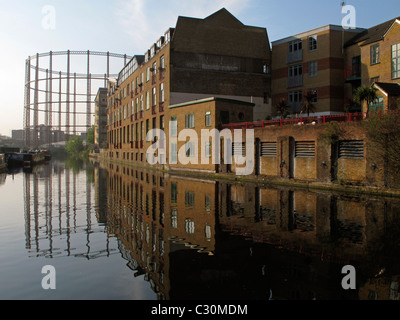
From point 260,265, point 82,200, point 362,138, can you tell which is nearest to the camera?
point 260,265

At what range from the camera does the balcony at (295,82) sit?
1534 inches

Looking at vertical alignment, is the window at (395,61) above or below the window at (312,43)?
below

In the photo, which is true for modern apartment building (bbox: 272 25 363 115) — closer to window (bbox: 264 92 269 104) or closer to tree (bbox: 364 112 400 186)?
window (bbox: 264 92 269 104)

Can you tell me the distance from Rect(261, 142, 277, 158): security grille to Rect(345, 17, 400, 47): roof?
13235 millimetres

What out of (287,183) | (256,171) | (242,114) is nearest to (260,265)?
(287,183)

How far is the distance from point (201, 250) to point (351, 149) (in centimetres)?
1638

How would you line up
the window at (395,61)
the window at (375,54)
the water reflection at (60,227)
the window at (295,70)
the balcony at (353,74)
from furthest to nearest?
the window at (295,70)
the balcony at (353,74)
the window at (375,54)
the window at (395,61)
the water reflection at (60,227)

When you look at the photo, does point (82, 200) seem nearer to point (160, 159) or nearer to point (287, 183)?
point (287, 183)

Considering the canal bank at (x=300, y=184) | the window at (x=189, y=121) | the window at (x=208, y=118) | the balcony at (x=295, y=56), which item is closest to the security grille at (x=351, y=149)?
the canal bank at (x=300, y=184)

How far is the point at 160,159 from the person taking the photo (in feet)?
140

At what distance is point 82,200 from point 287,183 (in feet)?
47.3

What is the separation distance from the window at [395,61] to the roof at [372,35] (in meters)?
1.64

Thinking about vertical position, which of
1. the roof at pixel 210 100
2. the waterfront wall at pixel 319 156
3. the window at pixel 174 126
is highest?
the roof at pixel 210 100

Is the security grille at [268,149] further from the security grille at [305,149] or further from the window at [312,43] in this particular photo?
the window at [312,43]
